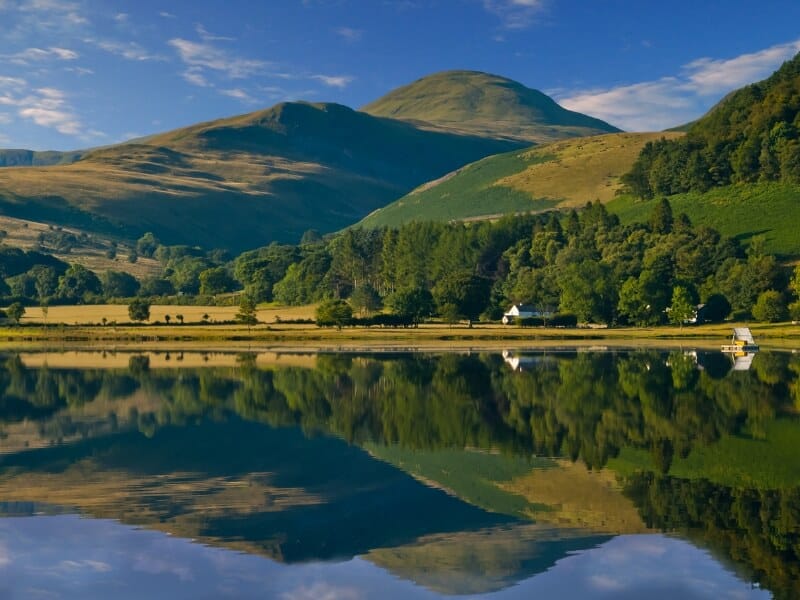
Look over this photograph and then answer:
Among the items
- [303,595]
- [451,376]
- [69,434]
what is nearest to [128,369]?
[451,376]

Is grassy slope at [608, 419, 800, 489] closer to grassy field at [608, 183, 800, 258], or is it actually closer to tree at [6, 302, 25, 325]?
tree at [6, 302, 25, 325]

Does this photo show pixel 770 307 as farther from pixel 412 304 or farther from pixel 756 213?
pixel 756 213

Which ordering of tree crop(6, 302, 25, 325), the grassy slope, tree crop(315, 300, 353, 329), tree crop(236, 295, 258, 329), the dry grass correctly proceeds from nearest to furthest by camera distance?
the grassy slope, tree crop(315, 300, 353, 329), tree crop(236, 295, 258, 329), tree crop(6, 302, 25, 325), the dry grass

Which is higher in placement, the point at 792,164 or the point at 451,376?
the point at 792,164

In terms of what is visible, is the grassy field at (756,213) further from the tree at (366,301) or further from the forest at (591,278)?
the tree at (366,301)

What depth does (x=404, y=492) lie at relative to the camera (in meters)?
31.0

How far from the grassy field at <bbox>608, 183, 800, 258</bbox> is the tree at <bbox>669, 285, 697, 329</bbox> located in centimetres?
3650

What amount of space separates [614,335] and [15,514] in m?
103

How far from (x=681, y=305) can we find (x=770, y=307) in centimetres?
1089

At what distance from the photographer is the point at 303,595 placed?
21016mm

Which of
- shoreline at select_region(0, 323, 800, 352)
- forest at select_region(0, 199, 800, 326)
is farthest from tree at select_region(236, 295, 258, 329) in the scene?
forest at select_region(0, 199, 800, 326)

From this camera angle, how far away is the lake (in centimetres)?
2217

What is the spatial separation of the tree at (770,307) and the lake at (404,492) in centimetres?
7153

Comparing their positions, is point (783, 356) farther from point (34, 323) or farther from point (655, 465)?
point (34, 323)
